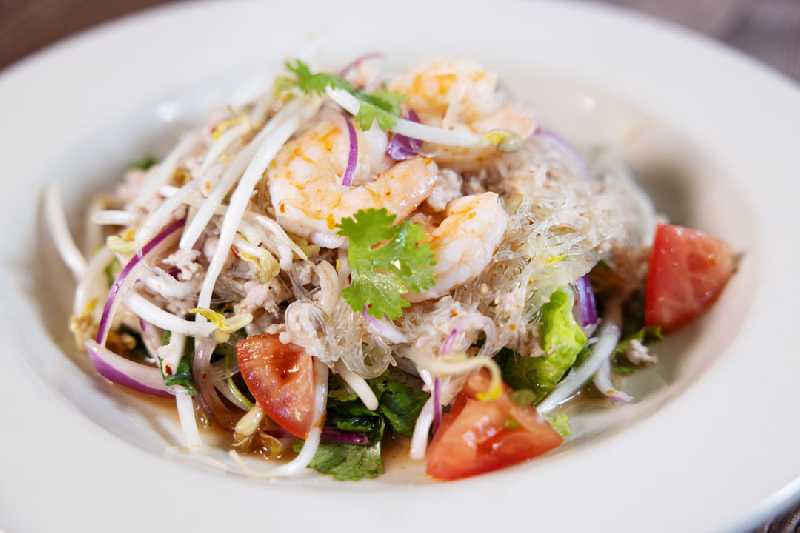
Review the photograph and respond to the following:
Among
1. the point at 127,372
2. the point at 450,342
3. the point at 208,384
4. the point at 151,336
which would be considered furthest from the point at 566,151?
the point at 127,372

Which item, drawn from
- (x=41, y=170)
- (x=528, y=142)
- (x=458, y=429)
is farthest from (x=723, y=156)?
(x=41, y=170)

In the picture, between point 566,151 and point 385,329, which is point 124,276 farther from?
point 566,151

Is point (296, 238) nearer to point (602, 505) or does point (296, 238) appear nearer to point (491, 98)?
point (491, 98)

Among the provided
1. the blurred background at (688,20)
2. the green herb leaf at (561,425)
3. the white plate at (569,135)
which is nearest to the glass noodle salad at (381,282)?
the green herb leaf at (561,425)

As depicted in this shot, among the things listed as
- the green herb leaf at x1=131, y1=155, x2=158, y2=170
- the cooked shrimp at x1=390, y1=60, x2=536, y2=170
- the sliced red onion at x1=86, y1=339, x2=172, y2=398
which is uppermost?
the cooked shrimp at x1=390, y1=60, x2=536, y2=170

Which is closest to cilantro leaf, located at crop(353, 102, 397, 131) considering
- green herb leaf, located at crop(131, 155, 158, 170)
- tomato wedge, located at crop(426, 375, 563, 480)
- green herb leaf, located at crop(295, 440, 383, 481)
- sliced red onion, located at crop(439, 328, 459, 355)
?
sliced red onion, located at crop(439, 328, 459, 355)

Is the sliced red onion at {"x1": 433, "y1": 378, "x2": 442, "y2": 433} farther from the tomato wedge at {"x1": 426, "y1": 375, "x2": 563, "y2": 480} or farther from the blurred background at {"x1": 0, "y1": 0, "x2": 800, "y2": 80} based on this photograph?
the blurred background at {"x1": 0, "y1": 0, "x2": 800, "y2": 80}
